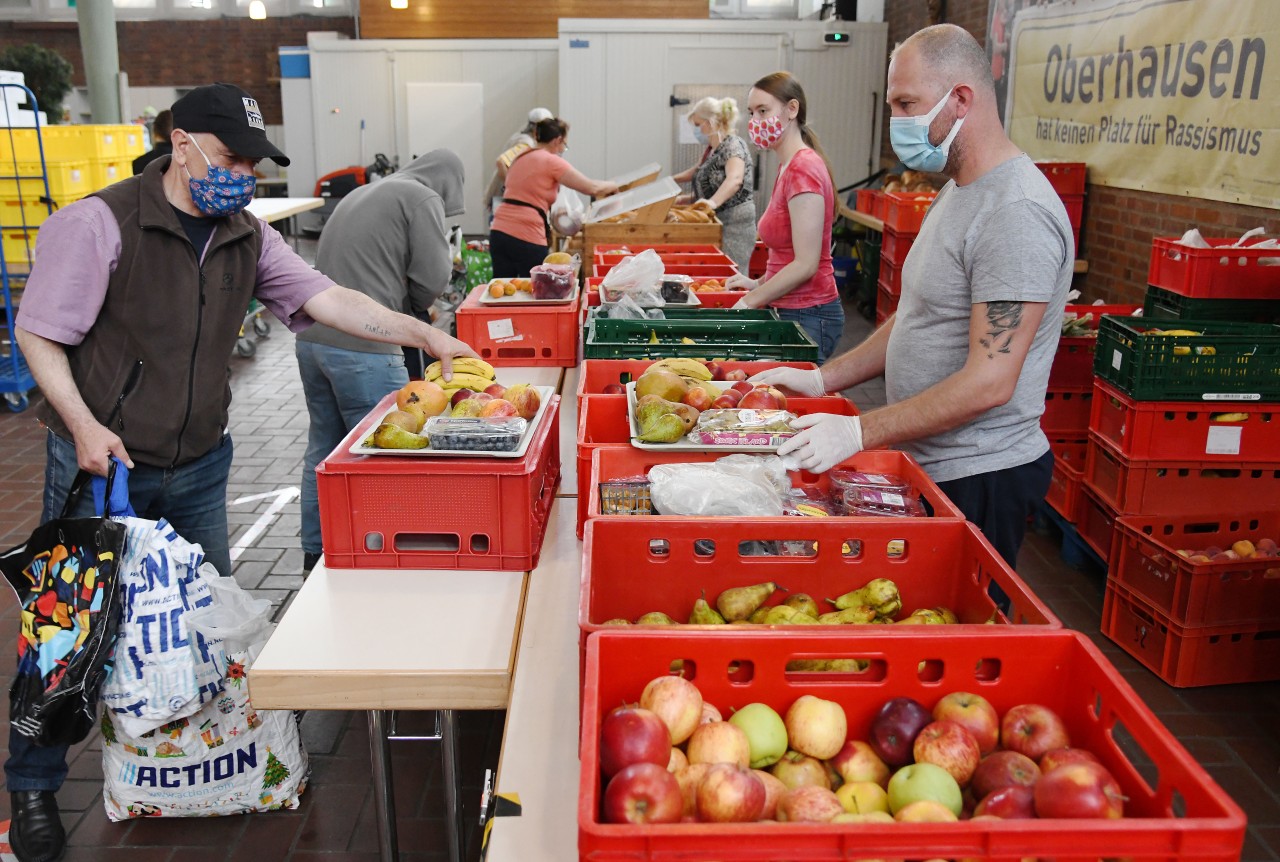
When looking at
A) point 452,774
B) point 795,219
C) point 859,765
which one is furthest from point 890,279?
point 859,765

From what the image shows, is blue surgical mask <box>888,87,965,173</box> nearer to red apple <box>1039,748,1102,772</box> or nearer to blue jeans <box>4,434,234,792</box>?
red apple <box>1039,748,1102,772</box>

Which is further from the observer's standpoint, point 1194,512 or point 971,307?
point 1194,512

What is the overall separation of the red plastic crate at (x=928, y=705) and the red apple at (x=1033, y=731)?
34 millimetres

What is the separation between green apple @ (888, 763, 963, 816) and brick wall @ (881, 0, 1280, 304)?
457 cm

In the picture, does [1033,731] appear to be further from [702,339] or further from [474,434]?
[702,339]

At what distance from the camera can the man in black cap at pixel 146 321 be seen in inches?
93.9

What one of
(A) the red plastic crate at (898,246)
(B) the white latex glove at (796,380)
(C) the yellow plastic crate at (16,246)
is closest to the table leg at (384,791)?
(B) the white latex glove at (796,380)

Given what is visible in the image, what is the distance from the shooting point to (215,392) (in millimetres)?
2676

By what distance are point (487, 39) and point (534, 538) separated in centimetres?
1417

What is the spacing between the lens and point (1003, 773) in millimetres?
1249

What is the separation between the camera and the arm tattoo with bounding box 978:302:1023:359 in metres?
2.14

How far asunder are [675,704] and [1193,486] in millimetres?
3356

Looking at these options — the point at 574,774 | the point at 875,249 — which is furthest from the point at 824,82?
the point at 574,774

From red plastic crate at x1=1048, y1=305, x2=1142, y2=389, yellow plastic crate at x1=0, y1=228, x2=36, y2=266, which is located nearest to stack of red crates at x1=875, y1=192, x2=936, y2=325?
red plastic crate at x1=1048, y1=305, x2=1142, y2=389
